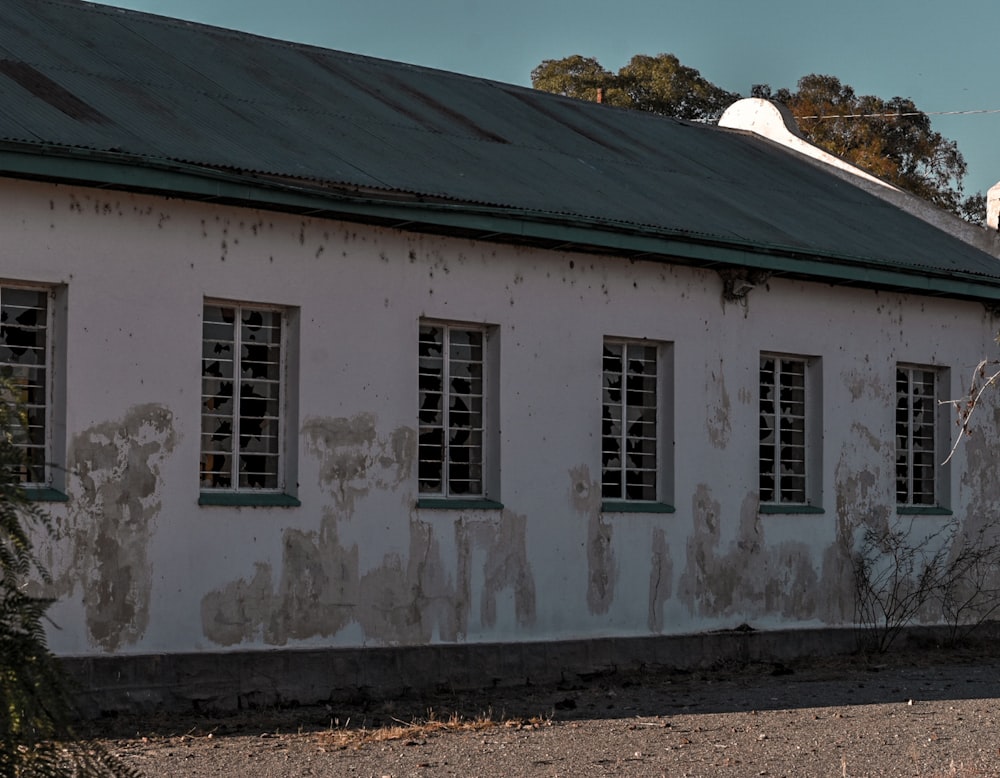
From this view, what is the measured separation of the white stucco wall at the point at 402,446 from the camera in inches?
485

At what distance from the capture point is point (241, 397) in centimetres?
1344

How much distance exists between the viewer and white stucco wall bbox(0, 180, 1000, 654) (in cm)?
1233

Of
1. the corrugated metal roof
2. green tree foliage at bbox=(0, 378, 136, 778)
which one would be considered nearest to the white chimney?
the corrugated metal roof

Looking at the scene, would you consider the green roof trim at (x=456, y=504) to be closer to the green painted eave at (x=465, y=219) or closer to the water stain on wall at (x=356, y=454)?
the water stain on wall at (x=356, y=454)

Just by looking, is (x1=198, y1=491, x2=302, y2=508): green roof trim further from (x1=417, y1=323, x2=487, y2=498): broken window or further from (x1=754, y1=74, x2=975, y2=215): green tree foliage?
(x1=754, y1=74, x2=975, y2=215): green tree foliage

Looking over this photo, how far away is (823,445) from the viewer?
17781 mm

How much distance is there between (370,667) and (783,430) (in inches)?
235

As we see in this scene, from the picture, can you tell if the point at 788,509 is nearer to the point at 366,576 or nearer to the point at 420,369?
the point at 420,369

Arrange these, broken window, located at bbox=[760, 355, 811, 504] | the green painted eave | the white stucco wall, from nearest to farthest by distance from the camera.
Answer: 1. the green painted eave
2. the white stucco wall
3. broken window, located at bbox=[760, 355, 811, 504]

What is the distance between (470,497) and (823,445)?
4.61m

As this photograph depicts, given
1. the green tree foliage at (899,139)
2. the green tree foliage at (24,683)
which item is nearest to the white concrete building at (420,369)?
the green tree foliage at (24,683)

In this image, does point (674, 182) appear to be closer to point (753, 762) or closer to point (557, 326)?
point (557, 326)

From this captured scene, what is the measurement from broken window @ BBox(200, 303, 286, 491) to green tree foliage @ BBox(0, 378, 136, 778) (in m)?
7.28

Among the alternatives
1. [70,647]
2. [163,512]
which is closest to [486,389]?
[163,512]
